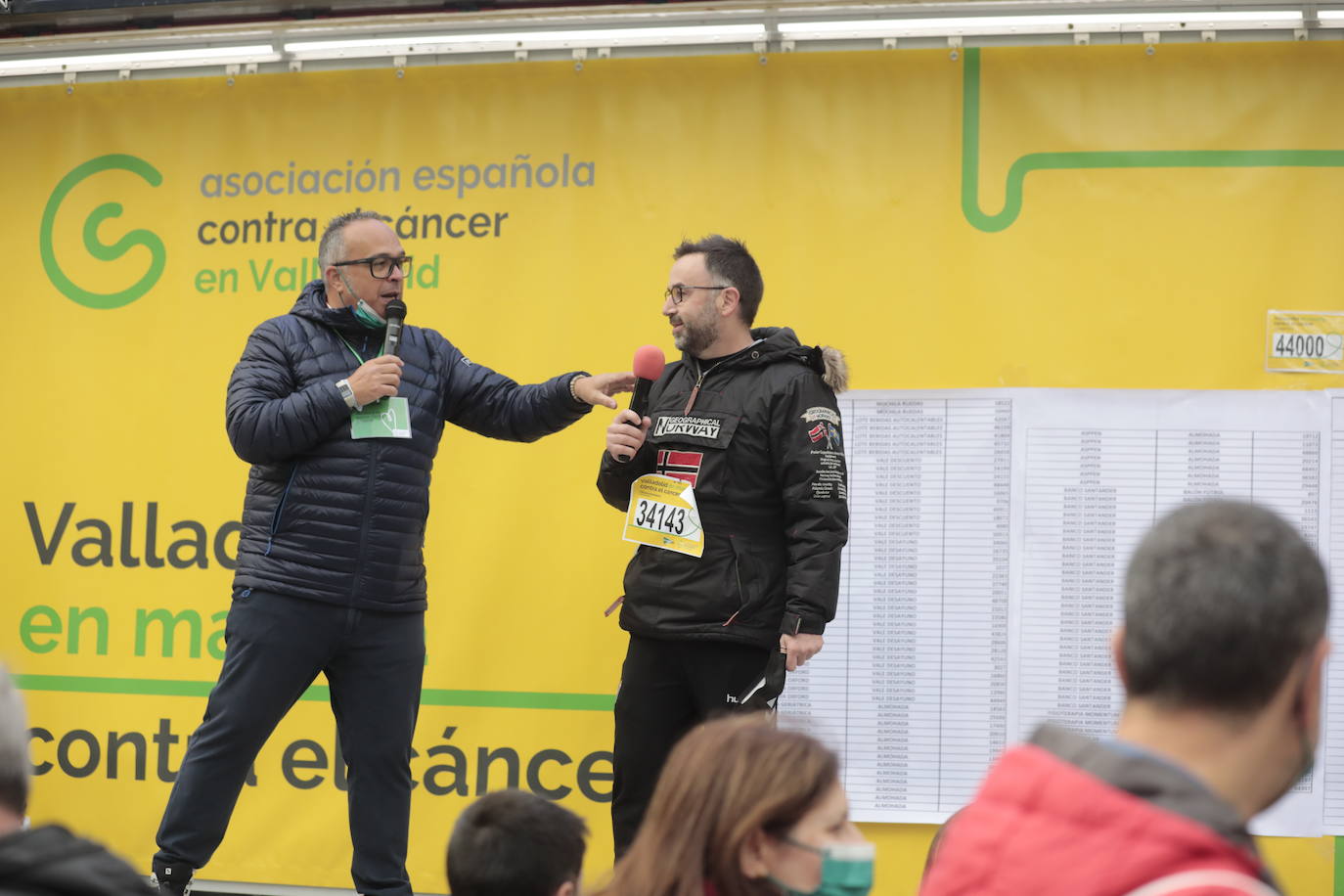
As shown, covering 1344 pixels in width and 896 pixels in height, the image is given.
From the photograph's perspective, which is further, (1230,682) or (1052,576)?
(1052,576)

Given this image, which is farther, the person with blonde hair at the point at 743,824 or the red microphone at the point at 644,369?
the red microphone at the point at 644,369

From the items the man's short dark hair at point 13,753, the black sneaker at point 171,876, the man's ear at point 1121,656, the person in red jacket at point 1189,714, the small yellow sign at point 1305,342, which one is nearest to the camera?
the person in red jacket at point 1189,714

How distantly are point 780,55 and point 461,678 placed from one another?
2.50m

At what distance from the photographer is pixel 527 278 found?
4.74 m

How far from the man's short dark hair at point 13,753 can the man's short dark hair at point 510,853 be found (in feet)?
2.70

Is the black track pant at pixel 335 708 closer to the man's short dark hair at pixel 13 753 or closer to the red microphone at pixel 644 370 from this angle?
the red microphone at pixel 644 370

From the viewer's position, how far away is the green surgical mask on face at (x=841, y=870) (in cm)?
170

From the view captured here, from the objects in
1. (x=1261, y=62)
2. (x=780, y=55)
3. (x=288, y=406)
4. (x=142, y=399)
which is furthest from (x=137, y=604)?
(x=1261, y=62)

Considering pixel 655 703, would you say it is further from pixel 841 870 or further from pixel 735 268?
pixel 841 870

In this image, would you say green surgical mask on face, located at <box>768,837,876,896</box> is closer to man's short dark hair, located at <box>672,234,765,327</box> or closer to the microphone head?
the microphone head

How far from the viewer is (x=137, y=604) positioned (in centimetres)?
487

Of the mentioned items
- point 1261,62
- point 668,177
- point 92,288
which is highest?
point 1261,62

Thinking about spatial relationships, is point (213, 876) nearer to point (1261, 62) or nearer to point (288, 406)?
point (288, 406)

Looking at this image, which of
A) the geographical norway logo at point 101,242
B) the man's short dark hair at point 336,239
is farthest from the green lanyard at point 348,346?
the geographical norway logo at point 101,242
